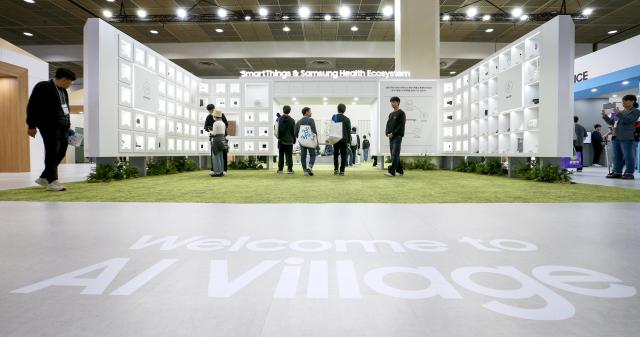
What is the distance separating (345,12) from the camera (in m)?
14.1

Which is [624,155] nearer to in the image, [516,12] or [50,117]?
[516,12]

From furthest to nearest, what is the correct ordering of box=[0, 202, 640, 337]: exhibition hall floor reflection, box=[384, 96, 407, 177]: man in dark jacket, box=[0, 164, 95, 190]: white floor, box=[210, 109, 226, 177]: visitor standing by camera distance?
1. box=[210, 109, 226, 177]: visitor standing
2. box=[384, 96, 407, 177]: man in dark jacket
3. box=[0, 164, 95, 190]: white floor
4. box=[0, 202, 640, 337]: exhibition hall floor reflection

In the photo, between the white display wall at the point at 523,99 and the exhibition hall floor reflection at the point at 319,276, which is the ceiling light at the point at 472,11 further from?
the exhibition hall floor reflection at the point at 319,276

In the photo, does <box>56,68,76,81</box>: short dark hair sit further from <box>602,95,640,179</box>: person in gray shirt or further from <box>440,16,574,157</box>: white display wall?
<box>602,95,640,179</box>: person in gray shirt

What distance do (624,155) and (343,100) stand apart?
863 centimetres

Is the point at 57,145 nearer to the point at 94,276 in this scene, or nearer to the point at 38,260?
the point at 38,260

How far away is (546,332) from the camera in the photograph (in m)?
1.19

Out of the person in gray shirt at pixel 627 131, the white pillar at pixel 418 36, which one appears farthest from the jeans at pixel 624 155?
the white pillar at pixel 418 36

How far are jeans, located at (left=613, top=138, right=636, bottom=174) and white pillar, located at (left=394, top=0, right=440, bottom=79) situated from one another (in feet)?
19.3

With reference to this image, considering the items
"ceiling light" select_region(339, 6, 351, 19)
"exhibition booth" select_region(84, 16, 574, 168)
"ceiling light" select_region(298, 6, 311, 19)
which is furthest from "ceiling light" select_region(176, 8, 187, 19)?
"ceiling light" select_region(339, 6, 351, 19)

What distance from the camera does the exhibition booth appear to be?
7461mm

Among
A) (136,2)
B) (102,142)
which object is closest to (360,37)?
(136,2)

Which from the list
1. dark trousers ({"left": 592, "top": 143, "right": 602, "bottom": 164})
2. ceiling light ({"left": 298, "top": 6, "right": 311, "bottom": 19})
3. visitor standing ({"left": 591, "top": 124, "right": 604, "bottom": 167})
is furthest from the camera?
dark trousers ({"left": 592, "top": 143, "right": 602, "bottom": 164})

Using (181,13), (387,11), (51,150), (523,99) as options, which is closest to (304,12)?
(387,11)
